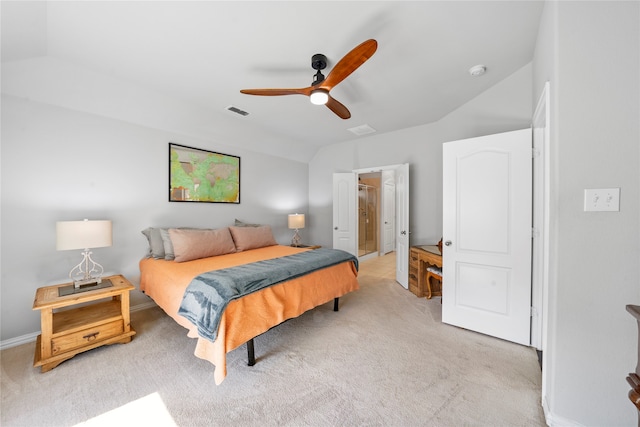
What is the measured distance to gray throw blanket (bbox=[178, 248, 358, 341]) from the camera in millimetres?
1704

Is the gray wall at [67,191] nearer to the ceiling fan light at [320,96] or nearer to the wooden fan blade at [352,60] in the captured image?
the ceiling fan light at [320,96]

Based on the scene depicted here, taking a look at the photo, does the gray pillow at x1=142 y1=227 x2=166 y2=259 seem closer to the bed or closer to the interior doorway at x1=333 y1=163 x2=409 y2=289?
the bed

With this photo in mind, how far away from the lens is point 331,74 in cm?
184

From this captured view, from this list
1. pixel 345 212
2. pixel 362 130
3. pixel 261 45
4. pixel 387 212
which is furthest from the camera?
pixel 387 212

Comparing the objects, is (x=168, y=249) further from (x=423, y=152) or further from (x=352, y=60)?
(x=423, y=152)

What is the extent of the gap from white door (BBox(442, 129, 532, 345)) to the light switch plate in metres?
1.02

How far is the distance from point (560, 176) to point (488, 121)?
6.90ft

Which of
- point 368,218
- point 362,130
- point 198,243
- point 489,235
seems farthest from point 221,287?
point 368,218

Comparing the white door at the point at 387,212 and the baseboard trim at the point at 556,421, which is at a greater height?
the white door at the point at 387,212

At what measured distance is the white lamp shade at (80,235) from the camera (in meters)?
2.08

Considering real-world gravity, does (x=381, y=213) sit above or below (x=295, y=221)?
above

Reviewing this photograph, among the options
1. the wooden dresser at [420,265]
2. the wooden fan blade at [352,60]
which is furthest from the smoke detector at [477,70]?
the wooden dresser at [420,265]

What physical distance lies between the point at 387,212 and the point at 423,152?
2.86 m

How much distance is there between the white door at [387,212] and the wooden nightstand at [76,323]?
551cm
